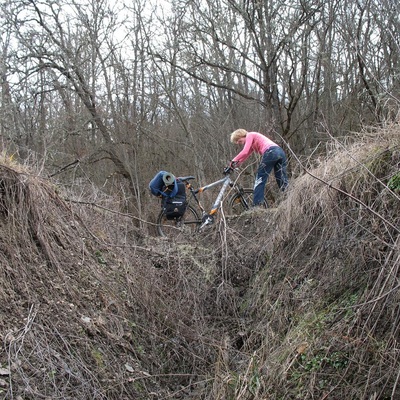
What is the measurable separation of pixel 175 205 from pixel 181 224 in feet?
1.11

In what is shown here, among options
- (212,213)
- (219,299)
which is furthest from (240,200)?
(219,299)

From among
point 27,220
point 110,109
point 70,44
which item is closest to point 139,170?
point 110,109

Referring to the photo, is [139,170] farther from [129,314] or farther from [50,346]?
[50,346]

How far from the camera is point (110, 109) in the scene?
15258mm

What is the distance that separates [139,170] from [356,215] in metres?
11.6

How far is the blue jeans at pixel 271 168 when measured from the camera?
23.7 ft

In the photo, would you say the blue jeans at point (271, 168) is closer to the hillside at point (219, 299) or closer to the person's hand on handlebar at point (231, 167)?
the person's hand on handlebar at point (231, 167)

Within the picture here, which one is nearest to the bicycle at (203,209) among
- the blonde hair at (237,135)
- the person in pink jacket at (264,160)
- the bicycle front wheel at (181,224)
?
the bicycle front wheel at (181,224)

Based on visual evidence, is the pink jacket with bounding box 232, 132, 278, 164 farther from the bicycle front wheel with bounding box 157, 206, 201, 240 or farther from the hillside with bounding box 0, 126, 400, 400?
the hillside with bounding box 0, 126, 400, 400

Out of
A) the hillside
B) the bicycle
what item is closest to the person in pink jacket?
the bicycle

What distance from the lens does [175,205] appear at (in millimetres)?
7887

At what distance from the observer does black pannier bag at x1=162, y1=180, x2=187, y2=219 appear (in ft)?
25.9

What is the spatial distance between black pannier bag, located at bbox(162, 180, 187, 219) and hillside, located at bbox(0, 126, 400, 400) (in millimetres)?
1675

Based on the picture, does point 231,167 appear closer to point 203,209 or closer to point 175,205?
point 203,209
